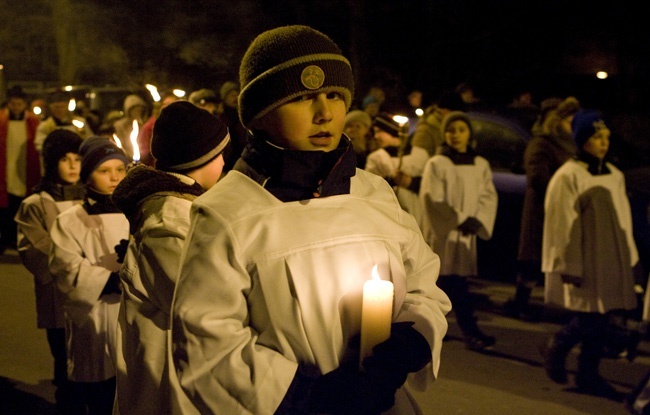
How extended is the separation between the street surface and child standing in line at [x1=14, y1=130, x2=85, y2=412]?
0.49m

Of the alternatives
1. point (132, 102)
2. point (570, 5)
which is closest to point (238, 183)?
point (132, 102)

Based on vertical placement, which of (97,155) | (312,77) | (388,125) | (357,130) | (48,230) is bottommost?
(48,230)

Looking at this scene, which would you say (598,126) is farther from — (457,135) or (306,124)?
(306,124)

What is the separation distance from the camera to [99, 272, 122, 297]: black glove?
190 inches

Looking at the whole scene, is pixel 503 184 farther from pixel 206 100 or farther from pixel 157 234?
pixel 157 234

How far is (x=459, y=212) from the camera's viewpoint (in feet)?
26.5

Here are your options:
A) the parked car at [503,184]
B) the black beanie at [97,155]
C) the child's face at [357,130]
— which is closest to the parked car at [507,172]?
the parked car at [503,184]

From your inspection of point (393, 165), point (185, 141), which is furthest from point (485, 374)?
point (185, 141)

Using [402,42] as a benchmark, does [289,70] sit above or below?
above

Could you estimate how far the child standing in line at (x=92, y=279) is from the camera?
16.0 ft

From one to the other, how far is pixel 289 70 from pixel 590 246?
4575mm

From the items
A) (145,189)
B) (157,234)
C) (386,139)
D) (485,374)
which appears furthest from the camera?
(386,139)

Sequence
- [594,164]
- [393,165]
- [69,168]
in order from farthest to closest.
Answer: [393,165]
[594,164]
[69,168]

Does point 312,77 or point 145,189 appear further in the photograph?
point 145,189
